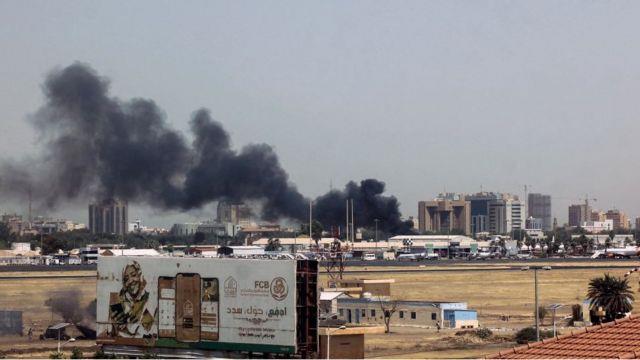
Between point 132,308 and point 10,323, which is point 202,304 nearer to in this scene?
point 132,308

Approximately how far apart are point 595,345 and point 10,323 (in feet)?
191

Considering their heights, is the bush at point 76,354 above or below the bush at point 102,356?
below

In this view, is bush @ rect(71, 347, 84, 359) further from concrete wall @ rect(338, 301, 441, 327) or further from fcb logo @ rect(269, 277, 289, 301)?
concrete wall @ rect(338, 301, 441, 327)

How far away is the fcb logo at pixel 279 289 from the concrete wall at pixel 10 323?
31.0 meters

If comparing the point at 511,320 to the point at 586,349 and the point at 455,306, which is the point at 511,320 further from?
the point at 586,349

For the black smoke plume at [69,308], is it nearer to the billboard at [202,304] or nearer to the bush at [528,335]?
the billboard at [202,304]

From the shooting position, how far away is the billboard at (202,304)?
5347 centimetres

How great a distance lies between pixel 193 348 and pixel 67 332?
25.5 m

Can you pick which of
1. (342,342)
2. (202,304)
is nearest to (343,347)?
(342,342)

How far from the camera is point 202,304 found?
55531mm

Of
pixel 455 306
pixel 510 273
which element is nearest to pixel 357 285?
pixel 455 306

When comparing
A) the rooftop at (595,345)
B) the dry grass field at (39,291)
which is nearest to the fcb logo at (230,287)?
the rooftop at (595,345)

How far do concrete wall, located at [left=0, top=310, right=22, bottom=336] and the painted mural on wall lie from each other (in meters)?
22.0

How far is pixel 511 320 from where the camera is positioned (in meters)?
93.1
